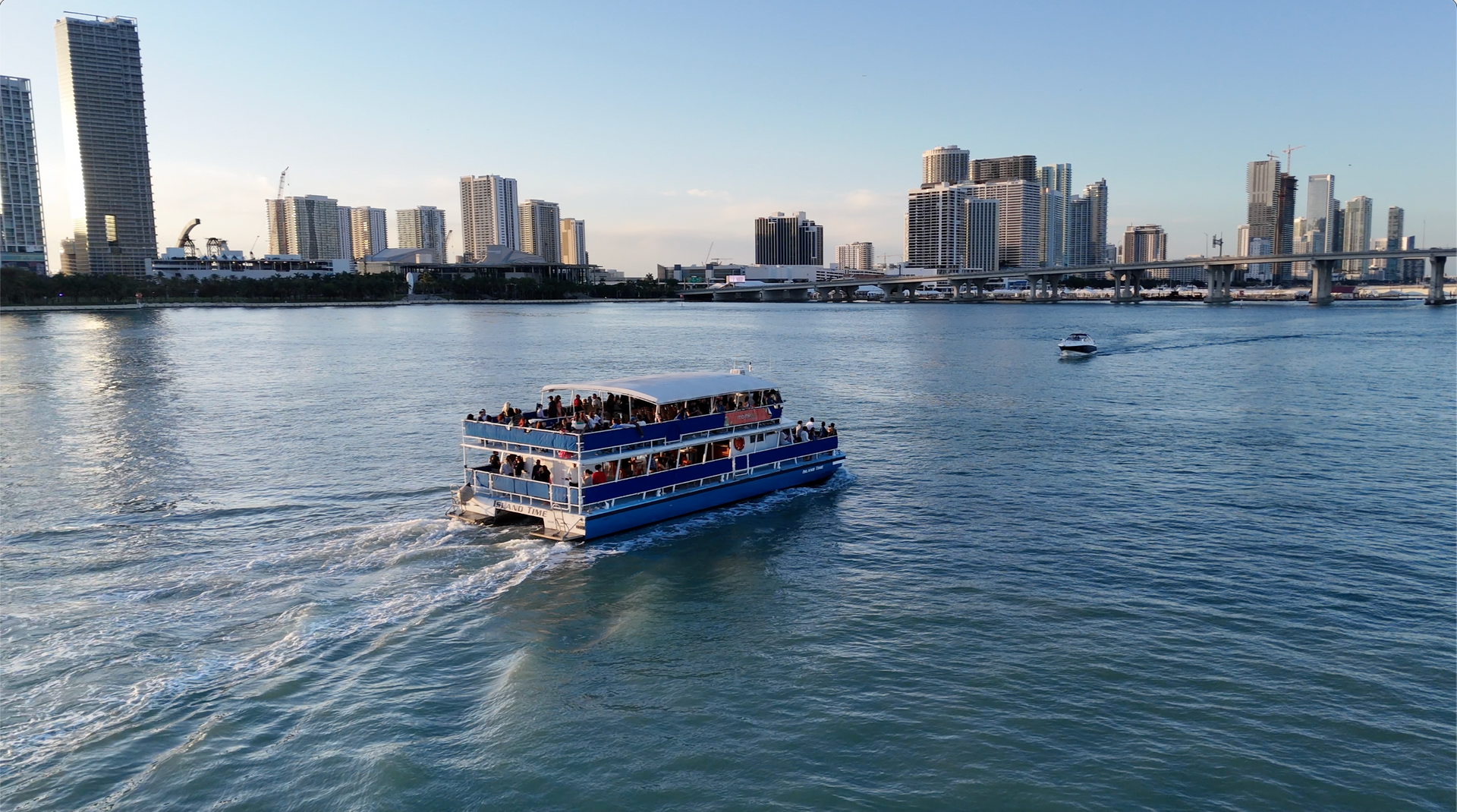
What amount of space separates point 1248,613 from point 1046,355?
7589 cm

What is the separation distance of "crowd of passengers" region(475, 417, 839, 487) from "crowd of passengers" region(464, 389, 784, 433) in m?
1.14

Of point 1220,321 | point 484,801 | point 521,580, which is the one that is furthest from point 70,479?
point 1220,321

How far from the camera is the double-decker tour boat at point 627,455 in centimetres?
2831

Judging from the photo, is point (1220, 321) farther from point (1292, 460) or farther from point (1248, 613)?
point (1248, 613)

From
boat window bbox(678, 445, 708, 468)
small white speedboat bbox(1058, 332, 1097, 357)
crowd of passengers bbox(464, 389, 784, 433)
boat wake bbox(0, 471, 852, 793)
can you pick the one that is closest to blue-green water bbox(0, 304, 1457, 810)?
boat wake bbox(0, 471, 852, 793)

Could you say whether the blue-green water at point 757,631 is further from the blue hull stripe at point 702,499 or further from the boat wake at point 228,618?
the blue hull stripe at point 702,499

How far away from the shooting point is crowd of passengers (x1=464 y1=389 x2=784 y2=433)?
29875 mm

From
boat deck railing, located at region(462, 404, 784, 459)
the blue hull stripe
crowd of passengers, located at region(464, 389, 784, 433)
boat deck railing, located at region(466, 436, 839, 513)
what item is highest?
crowd of passengers, located at region(464, 389, 784, 433)

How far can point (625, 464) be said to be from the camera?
29.7 meters

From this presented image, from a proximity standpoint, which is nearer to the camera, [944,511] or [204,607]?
[204,607]

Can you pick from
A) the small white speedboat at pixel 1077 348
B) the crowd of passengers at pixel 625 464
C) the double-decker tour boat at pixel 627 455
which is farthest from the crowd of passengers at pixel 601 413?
the small white speedboat at pixel 1077 348

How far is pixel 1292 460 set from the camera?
1634 inches

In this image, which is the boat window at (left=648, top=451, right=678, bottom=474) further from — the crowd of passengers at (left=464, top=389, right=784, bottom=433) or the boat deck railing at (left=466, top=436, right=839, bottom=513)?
the crowd of passengers at (left=464, top=389, right=784, bottom=433)

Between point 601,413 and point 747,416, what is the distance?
17.9 ft
